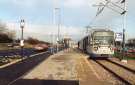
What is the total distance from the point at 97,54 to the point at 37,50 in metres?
36.9

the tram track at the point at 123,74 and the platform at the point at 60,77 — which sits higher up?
the platform at the point at 60,77

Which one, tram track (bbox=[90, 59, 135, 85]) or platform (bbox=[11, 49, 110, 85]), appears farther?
tram track (bbox=[90, 59, 135, 85])

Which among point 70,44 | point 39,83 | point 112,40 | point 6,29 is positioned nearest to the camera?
point 39,83

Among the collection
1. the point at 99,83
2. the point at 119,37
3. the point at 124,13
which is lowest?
the point at 99,83

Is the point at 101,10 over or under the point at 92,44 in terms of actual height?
over

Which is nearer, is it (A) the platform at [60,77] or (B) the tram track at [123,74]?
(A) the platform at [60,77]

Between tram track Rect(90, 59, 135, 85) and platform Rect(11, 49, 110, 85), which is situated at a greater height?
platform Rect(11, 49, 110, 85)

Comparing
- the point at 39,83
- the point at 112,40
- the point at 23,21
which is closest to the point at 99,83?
the point at 39,83

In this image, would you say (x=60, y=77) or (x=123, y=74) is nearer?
(x=60, y=77)

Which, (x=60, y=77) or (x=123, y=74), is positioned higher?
(x=60, y=77)

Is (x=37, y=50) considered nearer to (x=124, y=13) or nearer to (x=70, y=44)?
(x=124, y=13)

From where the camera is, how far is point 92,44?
45.7 metres

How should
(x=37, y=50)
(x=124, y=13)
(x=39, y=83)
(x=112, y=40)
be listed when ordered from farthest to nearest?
(x=37, y=50) → (x=112, y=40) → (x=124, y=13) → (x=39, y=83)

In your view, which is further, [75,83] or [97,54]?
[97,54]
